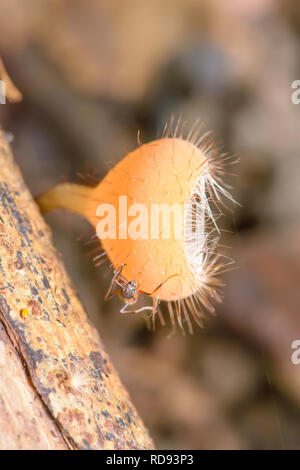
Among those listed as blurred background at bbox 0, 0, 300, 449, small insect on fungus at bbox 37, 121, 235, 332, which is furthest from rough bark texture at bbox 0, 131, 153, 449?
blurred background at bbox 0, 0, 300, 449

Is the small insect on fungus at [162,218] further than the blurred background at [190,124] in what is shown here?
No

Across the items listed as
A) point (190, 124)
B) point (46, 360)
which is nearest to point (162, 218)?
point (46, 360)

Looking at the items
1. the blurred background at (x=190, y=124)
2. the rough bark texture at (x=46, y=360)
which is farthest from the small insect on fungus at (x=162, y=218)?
the blurred background at (x=190, y=124)

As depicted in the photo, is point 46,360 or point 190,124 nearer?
point 46,360

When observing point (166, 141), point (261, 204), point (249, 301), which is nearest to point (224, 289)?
point (249, 301)

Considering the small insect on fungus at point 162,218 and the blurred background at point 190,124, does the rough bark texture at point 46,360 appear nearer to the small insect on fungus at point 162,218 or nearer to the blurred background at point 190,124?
the small insect on fungus at point 162,218

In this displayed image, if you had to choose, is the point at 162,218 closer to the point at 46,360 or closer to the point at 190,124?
the point at 46,360
